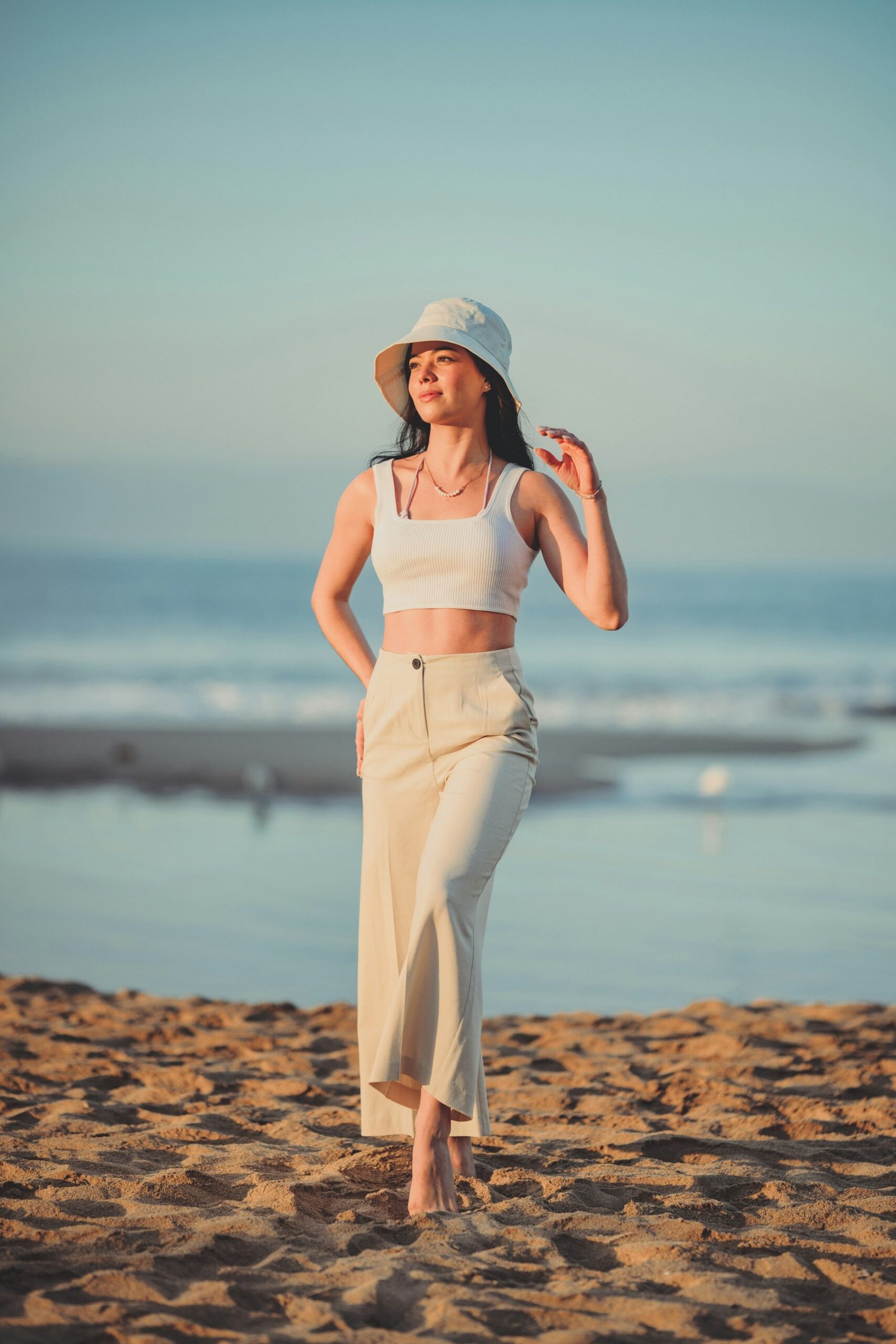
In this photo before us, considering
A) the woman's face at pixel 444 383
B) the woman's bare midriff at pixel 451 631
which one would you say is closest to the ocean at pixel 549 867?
the woman's bare midriff at pixel 451 631

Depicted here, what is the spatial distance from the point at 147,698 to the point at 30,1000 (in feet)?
48.8

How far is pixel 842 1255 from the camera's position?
2.94 m

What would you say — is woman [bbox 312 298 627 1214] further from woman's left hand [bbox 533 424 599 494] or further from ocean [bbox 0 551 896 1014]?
ocean [bbox 0 551 896 1014]

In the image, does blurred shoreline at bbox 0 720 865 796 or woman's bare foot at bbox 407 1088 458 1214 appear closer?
woman's bare foot at bbox 407 1088 458 1214

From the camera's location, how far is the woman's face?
338cm

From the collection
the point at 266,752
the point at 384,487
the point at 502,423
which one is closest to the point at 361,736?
the point at 384,487

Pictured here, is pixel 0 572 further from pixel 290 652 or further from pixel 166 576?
pixel 290 652

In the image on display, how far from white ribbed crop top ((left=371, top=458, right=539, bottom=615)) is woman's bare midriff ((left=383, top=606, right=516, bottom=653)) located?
0.02m

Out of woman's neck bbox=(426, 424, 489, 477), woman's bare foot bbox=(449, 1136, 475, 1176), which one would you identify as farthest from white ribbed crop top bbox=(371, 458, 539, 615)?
woman's bare foot bbox=(449, 1136, 475, 1176)

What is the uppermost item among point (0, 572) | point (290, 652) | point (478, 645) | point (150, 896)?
point (0, 572)

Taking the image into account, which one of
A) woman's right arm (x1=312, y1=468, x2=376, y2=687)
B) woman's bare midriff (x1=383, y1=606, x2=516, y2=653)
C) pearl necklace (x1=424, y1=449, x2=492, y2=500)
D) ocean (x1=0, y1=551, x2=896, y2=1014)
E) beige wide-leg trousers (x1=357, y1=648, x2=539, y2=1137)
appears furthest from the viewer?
ocean (x1=0, y1=551, x2=896, y2=1014)

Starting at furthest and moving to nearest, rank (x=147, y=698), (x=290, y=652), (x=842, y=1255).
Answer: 1. (x=290, y=652)
2. (x=147, y=698)
3. (x=842, y=1255)

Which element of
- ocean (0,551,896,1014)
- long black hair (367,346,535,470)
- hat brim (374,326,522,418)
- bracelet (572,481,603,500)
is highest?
hat brim (374,326,522,418)

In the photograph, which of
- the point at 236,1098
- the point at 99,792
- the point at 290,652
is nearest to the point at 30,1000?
the point at 236,1098
